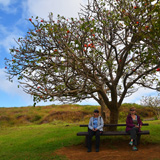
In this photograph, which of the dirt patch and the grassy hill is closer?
the dirt patch

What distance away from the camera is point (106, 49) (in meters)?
13.0

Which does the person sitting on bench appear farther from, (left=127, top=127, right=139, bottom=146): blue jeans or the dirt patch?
(left=127, top=127, right=139, bottom=146): blue jeans

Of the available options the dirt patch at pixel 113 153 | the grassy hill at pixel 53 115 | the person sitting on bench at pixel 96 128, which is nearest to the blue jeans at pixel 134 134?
the dirt patch at pixel 113 153

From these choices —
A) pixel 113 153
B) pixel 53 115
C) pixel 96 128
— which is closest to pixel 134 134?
pixel 113 153

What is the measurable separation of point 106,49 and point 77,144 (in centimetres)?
637

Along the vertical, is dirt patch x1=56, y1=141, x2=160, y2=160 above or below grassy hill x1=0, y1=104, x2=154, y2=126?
below

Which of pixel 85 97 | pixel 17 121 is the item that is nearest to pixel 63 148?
pixel 85 97

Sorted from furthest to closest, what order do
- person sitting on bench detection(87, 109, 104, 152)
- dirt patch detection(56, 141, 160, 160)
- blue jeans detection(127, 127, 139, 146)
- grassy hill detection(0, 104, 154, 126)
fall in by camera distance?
grassy hill detection(0, 104, 154, 126) → person sitting on bench detection(87, 109, 104, 152) → blue jeans detection(127, 127, 139, 146) → dirt patch detection(56, 141, 160, 160)

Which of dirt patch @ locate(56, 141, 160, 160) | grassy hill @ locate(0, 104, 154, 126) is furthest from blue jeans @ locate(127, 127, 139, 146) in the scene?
grassy hill @ locate(0, 104, 154, 126)

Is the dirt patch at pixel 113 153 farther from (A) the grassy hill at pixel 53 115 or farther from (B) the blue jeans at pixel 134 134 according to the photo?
(A) the grassy hill at pixel 53 115

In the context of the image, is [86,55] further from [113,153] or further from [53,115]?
[53,115]

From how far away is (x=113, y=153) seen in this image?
9359 mm

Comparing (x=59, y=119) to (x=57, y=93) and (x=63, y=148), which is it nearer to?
(x=63, y=148)

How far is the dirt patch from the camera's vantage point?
8.58 m
